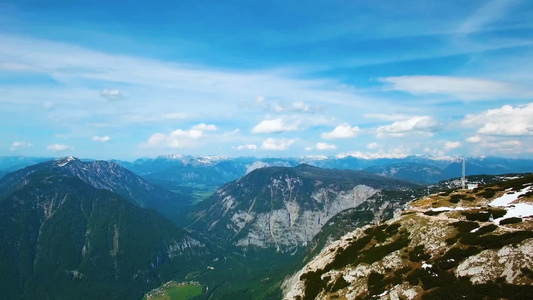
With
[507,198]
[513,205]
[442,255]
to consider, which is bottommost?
[442,255]

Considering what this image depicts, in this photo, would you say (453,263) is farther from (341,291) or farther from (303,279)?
(303,279)

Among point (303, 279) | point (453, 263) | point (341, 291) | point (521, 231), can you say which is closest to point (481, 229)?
point (521, 231)

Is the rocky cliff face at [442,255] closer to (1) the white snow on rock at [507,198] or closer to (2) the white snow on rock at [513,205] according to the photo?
(2) the white snow on rock at [513,205]

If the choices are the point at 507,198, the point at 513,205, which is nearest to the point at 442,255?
the point at 513,205

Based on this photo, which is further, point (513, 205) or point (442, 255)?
point (513, 205)

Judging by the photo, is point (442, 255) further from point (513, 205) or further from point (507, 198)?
point (507, 198)

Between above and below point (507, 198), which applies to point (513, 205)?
below

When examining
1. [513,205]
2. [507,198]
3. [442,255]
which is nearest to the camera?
[442,255]

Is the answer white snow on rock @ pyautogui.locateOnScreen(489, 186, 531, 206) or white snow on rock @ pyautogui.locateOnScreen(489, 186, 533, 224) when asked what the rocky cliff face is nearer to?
white snow on rock @ pyautogui.locateOnScreen(489, 186, 533, 224)

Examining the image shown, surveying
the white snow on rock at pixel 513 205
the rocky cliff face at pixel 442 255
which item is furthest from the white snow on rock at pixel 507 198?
the rocky cliff face at pixel 442 255
